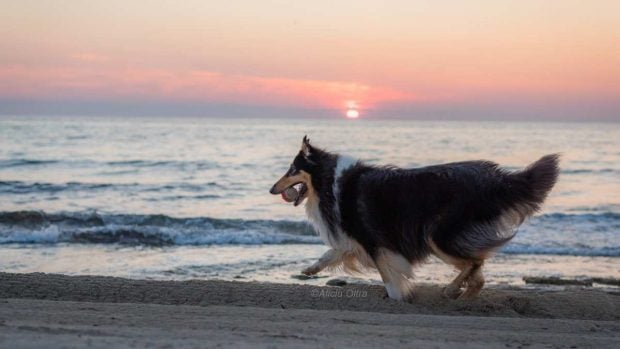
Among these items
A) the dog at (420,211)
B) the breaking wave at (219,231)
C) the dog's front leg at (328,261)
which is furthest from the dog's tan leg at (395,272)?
the breaking wave at (219,231)

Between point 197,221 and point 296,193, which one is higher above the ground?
point 296,193

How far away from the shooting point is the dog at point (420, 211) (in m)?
6.95

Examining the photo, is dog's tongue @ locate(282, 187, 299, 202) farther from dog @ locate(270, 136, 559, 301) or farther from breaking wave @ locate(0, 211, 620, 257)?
breaking wave @ locate(0, 211, 620, 257)

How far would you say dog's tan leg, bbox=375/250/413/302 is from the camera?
723 centimetres

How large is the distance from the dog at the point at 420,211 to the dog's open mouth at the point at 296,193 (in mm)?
172

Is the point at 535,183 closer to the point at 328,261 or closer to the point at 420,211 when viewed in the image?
the point at 420,211

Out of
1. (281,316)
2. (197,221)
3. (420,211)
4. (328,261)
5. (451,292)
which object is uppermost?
(420,211)

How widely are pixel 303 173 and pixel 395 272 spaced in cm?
151

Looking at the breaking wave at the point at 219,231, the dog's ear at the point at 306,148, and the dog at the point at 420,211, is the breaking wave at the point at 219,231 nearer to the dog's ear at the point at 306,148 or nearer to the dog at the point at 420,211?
the dog at the point at 420,211

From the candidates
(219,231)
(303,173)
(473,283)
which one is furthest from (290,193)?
(219,231)

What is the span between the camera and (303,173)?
766 centimetres

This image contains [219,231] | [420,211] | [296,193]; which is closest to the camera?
[420,211]

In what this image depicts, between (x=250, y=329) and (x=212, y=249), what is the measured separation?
7470mm

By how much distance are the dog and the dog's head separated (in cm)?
3
